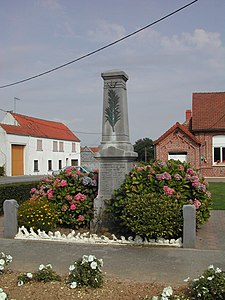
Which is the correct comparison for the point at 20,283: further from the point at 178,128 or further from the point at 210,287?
the point at 178,128

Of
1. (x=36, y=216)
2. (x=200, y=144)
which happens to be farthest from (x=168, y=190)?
(x=200, y=144)

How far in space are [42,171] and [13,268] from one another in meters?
41.7

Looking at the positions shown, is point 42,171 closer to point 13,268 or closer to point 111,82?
Answer: point 111,82

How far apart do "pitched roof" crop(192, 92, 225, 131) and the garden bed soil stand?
27.3m

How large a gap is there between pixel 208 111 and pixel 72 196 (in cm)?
2567

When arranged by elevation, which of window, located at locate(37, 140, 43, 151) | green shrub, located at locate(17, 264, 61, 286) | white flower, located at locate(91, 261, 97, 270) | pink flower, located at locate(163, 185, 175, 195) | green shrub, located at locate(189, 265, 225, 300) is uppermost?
window, located at locate(37, 140, 43, 151)

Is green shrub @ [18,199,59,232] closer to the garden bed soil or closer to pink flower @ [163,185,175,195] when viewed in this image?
pink flower @ [163,185,175,195]

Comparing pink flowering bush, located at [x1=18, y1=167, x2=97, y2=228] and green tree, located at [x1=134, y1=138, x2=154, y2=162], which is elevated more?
green tree, located at [x1=134, y1=138, x2=154, y2=162]

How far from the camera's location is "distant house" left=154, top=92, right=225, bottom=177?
31000 mm

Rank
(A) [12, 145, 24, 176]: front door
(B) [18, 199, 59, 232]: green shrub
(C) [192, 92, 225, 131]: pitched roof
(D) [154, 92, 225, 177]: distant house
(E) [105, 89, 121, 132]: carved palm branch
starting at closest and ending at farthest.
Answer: (B) [18, 199, 59, 232]: green shrub → (E) [105, 89, 121, 132]: carved palm branch → (D) [154, 92, 225, 177]: distant house → (C) [192, 92, 225, 131]: pitched roof → (A) [12, 145, 24, 176]: front door

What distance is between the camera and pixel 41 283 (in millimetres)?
4984

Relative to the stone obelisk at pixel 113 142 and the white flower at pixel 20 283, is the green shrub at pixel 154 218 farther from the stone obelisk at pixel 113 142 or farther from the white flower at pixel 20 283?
the white flower at pixel 20 283

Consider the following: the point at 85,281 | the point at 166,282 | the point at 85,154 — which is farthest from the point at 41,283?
the point at 85,154

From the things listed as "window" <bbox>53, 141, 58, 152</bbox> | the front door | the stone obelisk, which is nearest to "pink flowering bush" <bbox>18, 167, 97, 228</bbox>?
the stone obelisk
